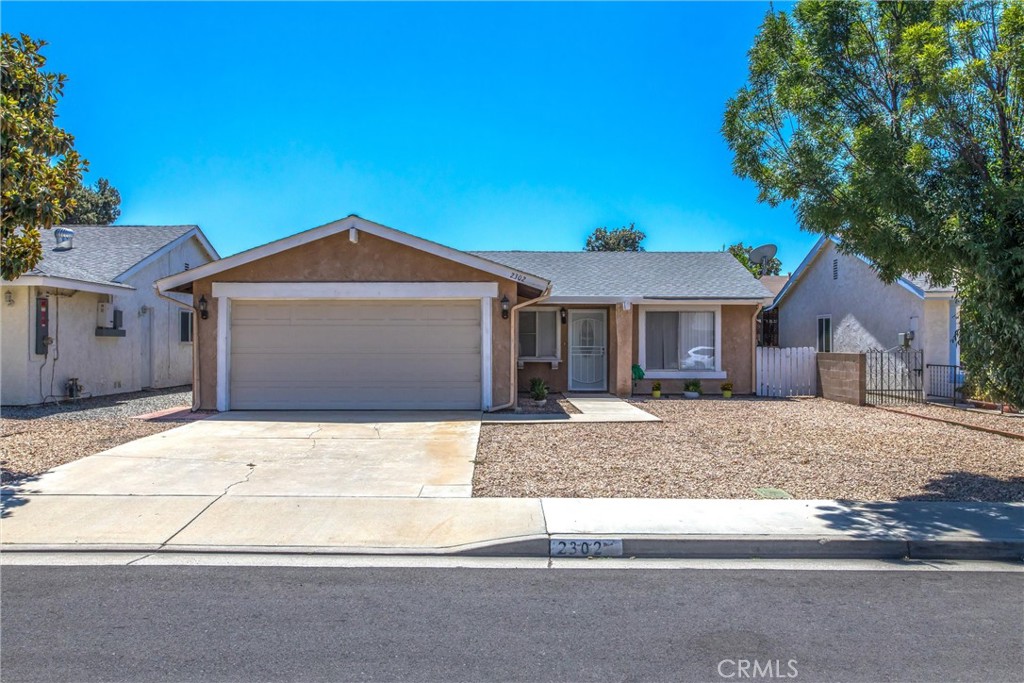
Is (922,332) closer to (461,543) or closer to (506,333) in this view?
(506,333)

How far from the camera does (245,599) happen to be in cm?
477

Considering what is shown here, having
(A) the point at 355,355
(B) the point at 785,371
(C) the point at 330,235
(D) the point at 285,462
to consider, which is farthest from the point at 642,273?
(D) the point at 285,462

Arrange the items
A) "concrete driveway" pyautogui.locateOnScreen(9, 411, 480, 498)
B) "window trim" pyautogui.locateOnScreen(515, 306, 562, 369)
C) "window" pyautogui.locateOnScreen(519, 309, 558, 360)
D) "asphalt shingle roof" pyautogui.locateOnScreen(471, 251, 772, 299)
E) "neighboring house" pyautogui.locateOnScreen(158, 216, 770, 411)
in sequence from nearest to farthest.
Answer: "concrete driveway" pyautogui.locateOnScreen(9, 411, 480, 498), "neighboring house" pyautogui.locateOnScreen(158, 216, 770, 411), "asphalt shingle roof" pyautogui.locateOnScreen(471, 251, 772, 299), "window trim" pyautogui.locateOnScreen(515, 306, 562, 369), "window" pyautogui.locateOnScreen(519, 309, 558, 360)

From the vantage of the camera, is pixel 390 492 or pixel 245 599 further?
pixel 390 492

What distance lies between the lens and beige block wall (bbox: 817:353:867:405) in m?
15.8

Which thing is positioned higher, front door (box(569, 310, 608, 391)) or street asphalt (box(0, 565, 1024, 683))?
front door (box(569, 310, 608, 391))

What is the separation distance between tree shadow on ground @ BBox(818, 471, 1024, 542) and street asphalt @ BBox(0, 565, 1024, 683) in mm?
725

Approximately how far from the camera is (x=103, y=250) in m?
19.0

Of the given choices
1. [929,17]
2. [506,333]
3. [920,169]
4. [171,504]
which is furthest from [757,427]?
[171,504]

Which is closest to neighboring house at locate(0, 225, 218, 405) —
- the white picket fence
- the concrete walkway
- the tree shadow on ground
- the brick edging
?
the concrete walkway

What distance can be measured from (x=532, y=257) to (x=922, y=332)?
34.8 feet

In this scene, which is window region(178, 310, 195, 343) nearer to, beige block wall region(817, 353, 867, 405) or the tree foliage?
the tree foliage

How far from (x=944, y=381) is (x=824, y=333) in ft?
17.6

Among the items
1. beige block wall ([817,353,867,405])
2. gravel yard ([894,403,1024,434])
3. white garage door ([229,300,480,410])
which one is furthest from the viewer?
beige block wall ([817,353,867,405])
